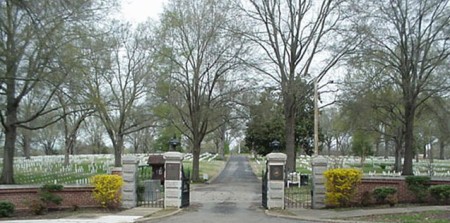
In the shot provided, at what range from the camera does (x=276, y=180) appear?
19391 millimetres

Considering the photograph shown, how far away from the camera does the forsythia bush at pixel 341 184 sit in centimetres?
1820

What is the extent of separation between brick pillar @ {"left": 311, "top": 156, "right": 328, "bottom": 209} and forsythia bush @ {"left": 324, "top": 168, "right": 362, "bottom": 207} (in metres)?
0.52

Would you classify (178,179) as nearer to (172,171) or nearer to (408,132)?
(172,171)

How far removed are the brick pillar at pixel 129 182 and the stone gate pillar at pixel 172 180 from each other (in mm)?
1219

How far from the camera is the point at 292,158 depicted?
34.3 meters

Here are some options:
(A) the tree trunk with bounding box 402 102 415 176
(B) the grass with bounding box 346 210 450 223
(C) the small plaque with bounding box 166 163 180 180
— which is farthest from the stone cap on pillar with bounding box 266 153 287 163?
(A) the tree trunk with bounding box 402 102 415 176

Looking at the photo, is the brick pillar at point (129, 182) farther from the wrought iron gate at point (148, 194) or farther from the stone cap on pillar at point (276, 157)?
the stone cap on pillar at point (276, 157)

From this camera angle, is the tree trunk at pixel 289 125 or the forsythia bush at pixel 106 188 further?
the tree trunk at pixel 289 125

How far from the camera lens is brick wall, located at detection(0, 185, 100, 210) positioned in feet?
59.0

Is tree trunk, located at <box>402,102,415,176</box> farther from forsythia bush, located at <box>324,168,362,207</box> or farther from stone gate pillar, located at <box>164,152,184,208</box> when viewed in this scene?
stone gate pillar, located at <box>164,152,184,208</box>

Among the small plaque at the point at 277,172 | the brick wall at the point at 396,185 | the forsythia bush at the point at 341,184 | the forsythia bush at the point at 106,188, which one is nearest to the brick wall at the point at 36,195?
the forsythia bush at the point at 106,188

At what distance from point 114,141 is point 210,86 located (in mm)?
14443

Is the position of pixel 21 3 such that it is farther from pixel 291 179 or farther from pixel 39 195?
pixel 291 179

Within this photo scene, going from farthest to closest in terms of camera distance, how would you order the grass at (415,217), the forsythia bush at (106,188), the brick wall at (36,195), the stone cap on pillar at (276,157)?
the stone cap on pillar at (276,157), the forsythia bush at (106,188), the brick wall at (36,195), the grass at (415,217)
